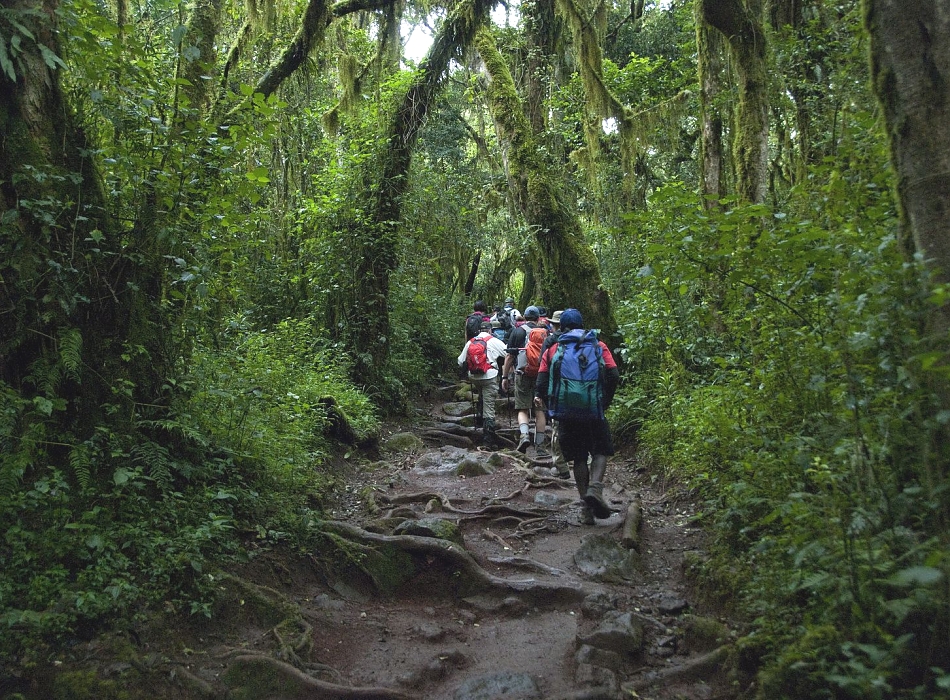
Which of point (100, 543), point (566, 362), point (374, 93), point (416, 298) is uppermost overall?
point (374, 93)

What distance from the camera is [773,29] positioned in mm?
12703

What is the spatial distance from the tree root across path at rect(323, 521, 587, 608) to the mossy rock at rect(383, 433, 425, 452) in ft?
15.3

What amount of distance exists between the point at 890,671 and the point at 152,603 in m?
4.03

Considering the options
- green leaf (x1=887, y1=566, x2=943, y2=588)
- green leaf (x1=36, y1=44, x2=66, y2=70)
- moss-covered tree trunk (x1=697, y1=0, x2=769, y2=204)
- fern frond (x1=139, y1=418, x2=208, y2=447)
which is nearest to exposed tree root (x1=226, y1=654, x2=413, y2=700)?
fern frond (x1=139, y1=418, x2=208, y2=447)

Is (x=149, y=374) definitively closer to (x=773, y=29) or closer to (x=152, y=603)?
(x=152, y=603)

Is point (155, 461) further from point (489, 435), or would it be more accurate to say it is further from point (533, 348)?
point (489, 435)

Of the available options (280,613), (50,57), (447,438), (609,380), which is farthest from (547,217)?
(280,613)

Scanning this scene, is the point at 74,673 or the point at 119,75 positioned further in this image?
the point at 119,75

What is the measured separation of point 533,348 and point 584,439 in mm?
3379

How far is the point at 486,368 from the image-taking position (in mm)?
12055

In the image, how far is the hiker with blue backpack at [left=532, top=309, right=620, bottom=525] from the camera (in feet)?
23.0

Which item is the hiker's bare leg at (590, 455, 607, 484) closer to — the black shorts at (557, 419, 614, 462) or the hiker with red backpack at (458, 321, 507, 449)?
the black shorts at (557, 419, 614, 462)

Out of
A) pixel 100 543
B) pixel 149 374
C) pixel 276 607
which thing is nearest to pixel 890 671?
pixel 276 607

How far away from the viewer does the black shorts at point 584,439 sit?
7.17m
